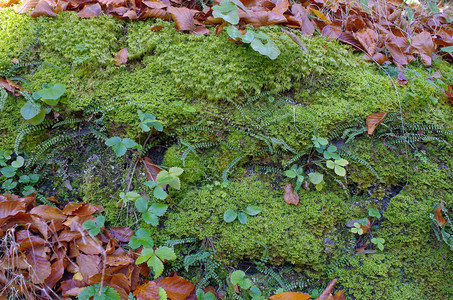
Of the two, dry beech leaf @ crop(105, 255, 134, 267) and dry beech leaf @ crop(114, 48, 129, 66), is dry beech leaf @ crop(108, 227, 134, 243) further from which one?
dry beech leaf @ crop(114, 48, 129, 66)

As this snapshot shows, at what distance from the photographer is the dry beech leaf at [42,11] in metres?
3.06

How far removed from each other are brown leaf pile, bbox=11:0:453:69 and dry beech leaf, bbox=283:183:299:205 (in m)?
1.74

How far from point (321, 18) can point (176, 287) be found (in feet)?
10.4

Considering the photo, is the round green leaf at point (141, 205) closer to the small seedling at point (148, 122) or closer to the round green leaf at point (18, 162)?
the small seedling at point (148, 122)

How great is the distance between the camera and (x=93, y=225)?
2.24 meters

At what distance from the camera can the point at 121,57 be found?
9.87 ft

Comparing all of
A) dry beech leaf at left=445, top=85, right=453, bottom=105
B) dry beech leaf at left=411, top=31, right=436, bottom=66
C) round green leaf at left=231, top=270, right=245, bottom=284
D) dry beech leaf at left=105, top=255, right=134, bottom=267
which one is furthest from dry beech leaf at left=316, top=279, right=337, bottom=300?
dry beech leaf at left=411, top=31, right=436, bottom=66

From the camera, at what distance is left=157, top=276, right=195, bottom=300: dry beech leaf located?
7.16 ft

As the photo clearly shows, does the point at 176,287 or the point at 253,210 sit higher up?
the point at 253,210

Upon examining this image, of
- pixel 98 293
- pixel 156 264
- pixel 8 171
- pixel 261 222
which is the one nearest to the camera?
pixel 98 293

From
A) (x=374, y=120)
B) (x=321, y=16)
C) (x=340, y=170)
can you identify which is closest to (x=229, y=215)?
(x=340, y=170)

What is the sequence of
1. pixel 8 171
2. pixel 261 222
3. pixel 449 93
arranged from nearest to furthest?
1. pixel 261 222
2. pixel 8 171
3. pixel 449 93

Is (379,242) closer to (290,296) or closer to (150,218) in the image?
(290,296)

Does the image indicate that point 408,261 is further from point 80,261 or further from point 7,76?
point 7,76
